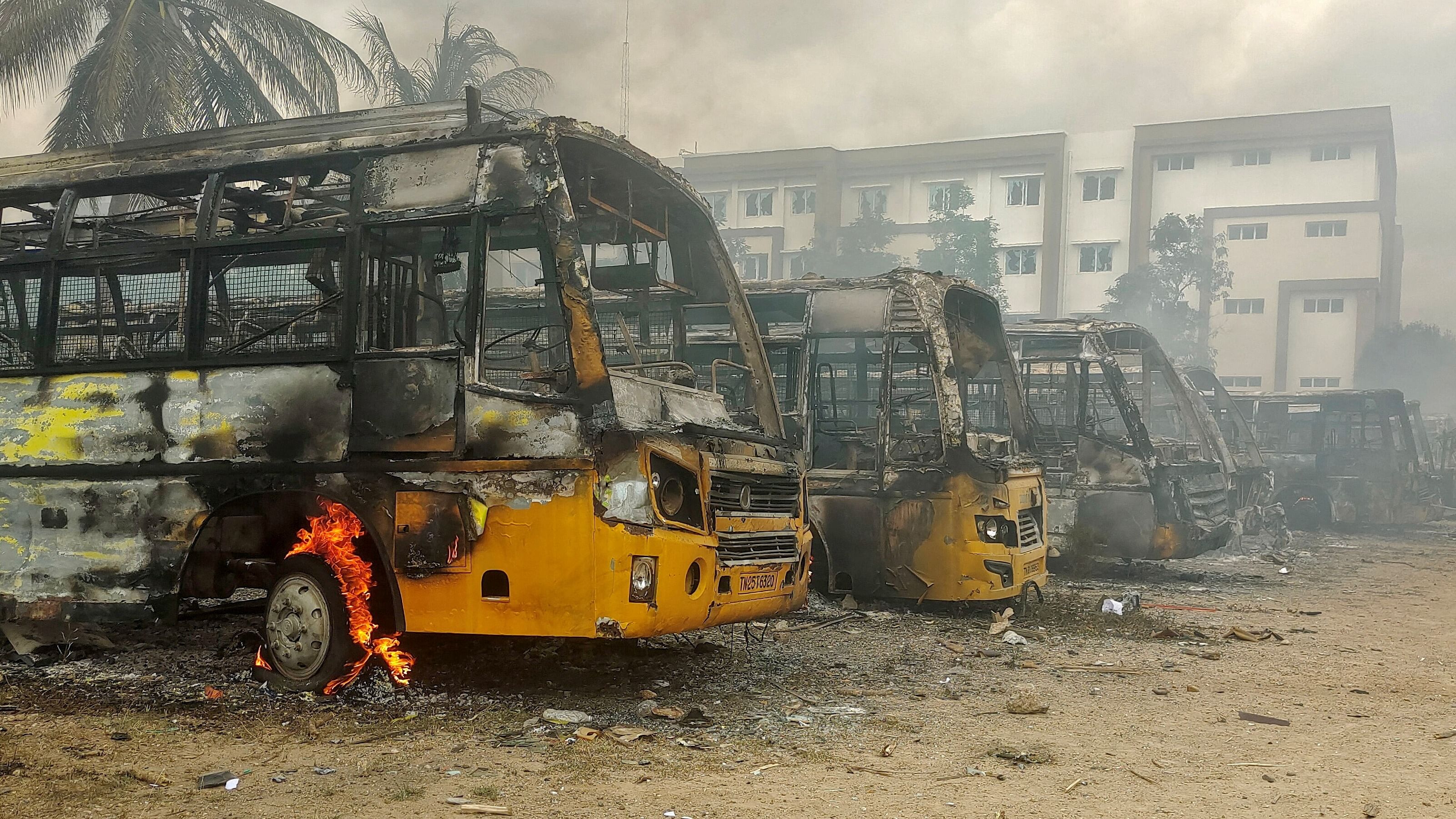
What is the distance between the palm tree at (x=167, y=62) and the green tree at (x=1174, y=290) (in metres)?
28.8

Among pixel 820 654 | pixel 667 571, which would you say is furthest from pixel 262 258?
pixel 820 654

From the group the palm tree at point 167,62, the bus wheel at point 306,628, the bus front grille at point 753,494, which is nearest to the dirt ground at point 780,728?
the bus wheel at point 306,628

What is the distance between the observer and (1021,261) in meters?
47.1

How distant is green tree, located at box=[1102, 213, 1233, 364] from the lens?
38812mm

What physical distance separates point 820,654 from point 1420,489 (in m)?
14.7

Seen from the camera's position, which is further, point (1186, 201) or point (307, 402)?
point (1186, 201)

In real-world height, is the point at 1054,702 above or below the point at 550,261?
below

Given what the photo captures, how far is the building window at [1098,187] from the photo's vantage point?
46812 millimetres

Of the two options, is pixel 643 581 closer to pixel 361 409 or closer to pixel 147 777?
pixel 361 409

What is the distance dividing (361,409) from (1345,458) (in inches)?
663

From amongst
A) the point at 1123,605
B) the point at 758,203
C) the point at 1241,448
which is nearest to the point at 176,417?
the point at 1123,605

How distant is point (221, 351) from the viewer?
5418 millimetres

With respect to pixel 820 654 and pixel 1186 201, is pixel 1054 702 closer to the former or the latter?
pixel 820 654

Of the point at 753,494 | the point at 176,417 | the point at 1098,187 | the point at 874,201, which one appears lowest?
the point at 753,494
